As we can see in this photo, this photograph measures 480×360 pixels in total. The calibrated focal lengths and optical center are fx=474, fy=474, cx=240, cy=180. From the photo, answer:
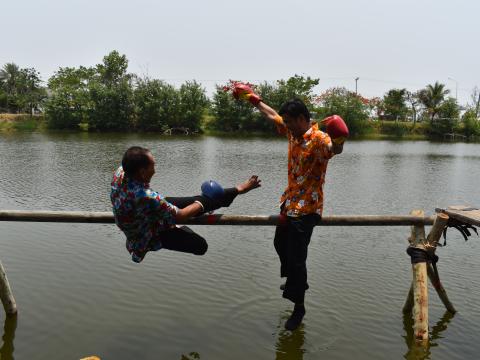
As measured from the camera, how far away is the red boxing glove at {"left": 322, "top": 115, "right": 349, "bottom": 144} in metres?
4.31

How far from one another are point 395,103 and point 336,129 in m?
80.8

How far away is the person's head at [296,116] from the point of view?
15.4ft

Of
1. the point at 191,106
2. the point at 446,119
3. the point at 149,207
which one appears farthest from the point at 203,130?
the point at 149,207

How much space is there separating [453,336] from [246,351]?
2717 millimetres

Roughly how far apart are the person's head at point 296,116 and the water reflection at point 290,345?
251cm

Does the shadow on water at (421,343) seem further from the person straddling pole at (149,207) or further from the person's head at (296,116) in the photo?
the person's head at (296,116)

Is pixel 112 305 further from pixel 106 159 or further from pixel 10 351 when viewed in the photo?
pixel 106 159

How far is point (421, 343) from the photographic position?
5535 millimetres

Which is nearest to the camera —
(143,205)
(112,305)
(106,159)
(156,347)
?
(143,205)

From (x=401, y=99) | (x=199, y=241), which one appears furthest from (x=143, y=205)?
(x=401, y=99)

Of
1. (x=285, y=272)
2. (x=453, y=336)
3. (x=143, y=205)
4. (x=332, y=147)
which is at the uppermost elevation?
(x=332, y=147)

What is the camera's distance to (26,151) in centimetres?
3062

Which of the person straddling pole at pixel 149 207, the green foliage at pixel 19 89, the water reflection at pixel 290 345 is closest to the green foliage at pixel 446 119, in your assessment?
the green foliage at pixel 19 89

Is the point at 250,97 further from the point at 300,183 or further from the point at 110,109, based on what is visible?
the point at 110,109
